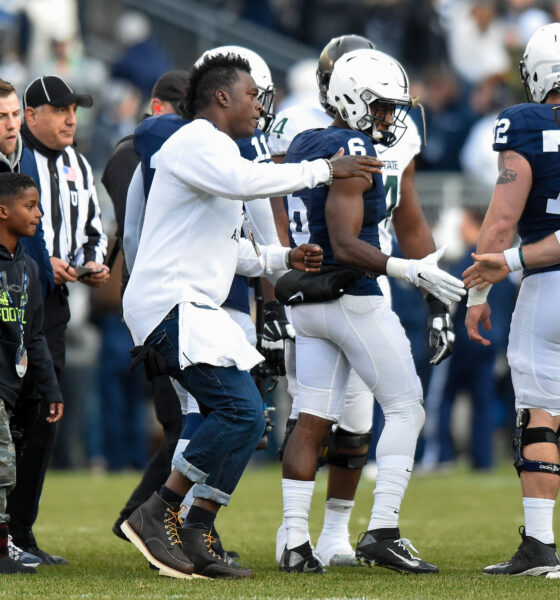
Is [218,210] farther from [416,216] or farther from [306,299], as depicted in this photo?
[416,216]

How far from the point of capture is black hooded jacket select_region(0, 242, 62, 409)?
578 cm

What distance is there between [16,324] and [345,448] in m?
1.78

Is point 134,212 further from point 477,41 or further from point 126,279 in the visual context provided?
point 477,41

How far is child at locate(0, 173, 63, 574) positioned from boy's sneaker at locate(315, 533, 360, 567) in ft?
4.91

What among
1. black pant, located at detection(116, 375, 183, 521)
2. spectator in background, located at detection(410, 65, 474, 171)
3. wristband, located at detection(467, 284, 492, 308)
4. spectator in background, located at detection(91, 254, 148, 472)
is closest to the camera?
wristband, located at detection(467, 284, 492, 308)

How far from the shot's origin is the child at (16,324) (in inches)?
226

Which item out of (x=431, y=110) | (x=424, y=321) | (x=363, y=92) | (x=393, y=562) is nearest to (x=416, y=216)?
(x=363, y=92)

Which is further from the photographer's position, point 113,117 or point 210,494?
point 113,117

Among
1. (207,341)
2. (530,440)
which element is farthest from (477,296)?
(207,341)

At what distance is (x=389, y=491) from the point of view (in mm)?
5895

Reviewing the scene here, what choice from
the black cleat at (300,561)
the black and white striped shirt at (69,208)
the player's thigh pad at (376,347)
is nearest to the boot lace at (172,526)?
the black cleat at (300,561)

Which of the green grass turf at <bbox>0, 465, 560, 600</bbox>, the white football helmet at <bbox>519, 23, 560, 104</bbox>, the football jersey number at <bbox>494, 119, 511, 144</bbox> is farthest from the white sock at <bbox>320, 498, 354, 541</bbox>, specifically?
the white football helmet at <bbox>519, 23, 560, 104</bbox>

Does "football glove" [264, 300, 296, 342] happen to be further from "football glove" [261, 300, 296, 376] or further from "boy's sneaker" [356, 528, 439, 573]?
"boy's sneaker" [356, 528, 439, 573]

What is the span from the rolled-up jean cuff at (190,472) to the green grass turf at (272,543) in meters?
0.42
